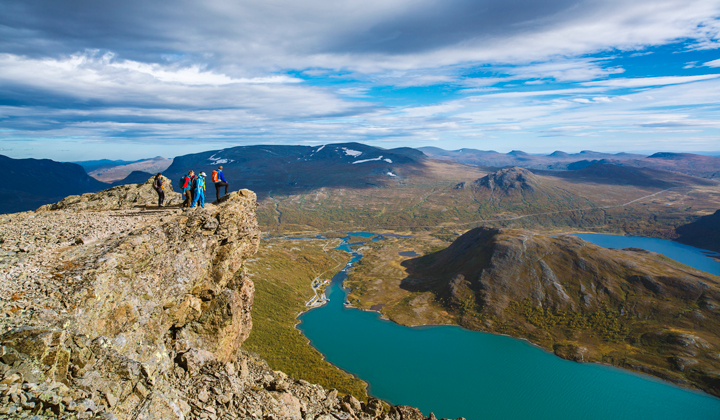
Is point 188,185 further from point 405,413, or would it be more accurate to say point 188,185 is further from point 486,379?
point 486,379

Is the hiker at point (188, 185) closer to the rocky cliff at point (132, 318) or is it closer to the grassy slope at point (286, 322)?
the rocky cliff at point (132, 318)

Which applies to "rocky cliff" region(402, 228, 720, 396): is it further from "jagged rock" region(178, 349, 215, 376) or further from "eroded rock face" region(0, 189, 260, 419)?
"jagged rock" region(178, 349, 215, 376)

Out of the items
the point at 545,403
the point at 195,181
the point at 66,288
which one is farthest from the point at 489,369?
the point at 66,288

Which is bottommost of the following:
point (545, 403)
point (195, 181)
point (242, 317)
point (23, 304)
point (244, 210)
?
point (545, 403)

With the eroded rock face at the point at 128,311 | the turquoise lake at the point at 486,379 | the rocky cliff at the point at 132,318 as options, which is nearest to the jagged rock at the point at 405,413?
the rocky cliff at the point at 132,318

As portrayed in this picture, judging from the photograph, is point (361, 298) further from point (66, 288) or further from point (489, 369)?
point (66, 288)

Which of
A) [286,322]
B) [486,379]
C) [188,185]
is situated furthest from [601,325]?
[188,185]

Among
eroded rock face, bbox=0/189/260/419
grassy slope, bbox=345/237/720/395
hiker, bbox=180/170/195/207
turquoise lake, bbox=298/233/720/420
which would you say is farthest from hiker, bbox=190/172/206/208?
grassy slope, bbox=345/237/720/395
